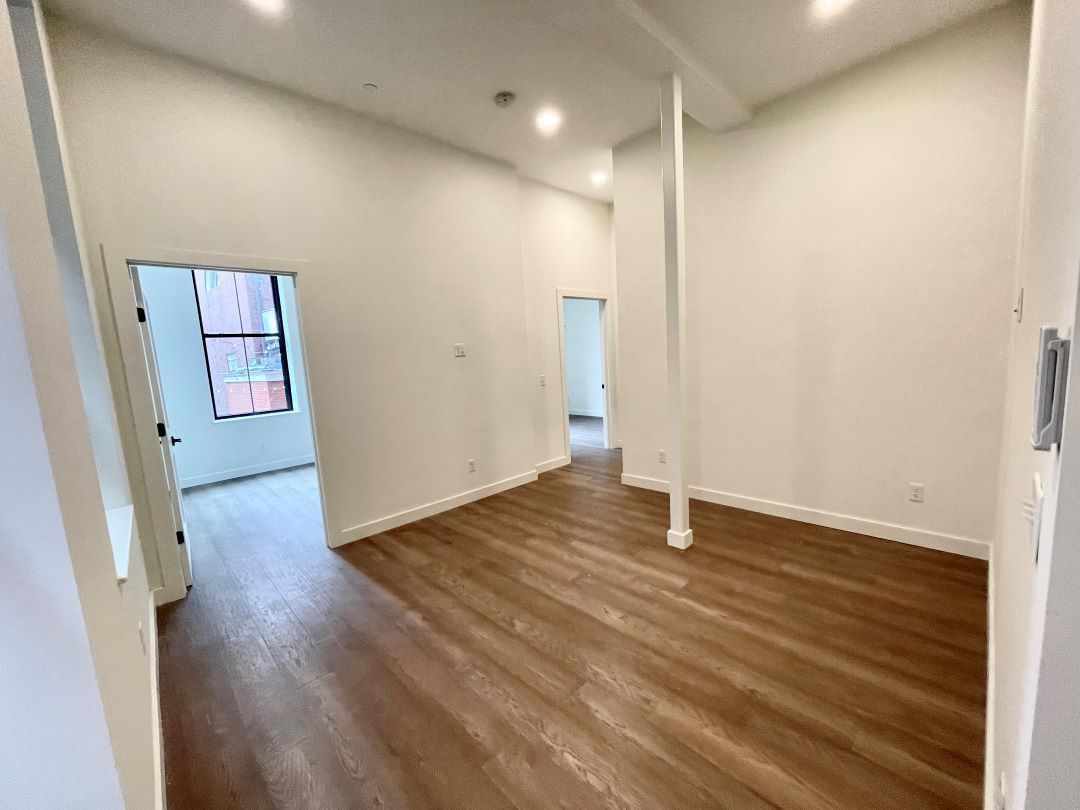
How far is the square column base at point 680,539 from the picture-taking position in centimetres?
303

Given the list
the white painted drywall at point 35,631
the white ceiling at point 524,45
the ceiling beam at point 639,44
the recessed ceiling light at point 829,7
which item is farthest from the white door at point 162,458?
the recessed ceiling light at point 829,7

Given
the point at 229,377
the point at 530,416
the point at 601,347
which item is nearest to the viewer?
the point at 530,416

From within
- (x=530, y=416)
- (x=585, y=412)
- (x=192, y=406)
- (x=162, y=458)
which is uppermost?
(x=192, y=406)

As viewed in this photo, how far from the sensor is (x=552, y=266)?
16.6ft

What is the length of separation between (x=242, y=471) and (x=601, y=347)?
16.8 ft

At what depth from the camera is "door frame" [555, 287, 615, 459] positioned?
17.1ft

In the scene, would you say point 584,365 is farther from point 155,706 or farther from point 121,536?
point 155,706

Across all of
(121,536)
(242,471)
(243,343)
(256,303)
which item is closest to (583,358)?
(256,303)

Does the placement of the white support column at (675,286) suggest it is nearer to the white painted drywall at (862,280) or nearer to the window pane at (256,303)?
the white painted drywall at (862,280)

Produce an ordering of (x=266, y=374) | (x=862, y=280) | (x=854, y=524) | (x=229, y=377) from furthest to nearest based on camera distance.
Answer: (x=266, y=374) → (x=229, y=377) → (x=854, y=524) → (x=862, y=280)

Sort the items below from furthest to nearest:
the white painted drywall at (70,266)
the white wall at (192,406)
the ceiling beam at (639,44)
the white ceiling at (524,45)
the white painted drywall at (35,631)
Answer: the white wall at (192,406)
the white ceiling at (524,45)
the ceiling beam at (639,44)
the white painted drywall at (70,266)
the white painted drywall at (35,631)

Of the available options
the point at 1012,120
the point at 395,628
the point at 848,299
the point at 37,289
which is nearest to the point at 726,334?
the point at 848,299

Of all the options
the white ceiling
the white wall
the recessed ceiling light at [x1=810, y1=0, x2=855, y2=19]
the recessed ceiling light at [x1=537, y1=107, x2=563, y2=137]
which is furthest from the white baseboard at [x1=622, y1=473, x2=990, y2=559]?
the white wall

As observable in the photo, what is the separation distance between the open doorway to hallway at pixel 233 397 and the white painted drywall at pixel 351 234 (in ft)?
4.22
